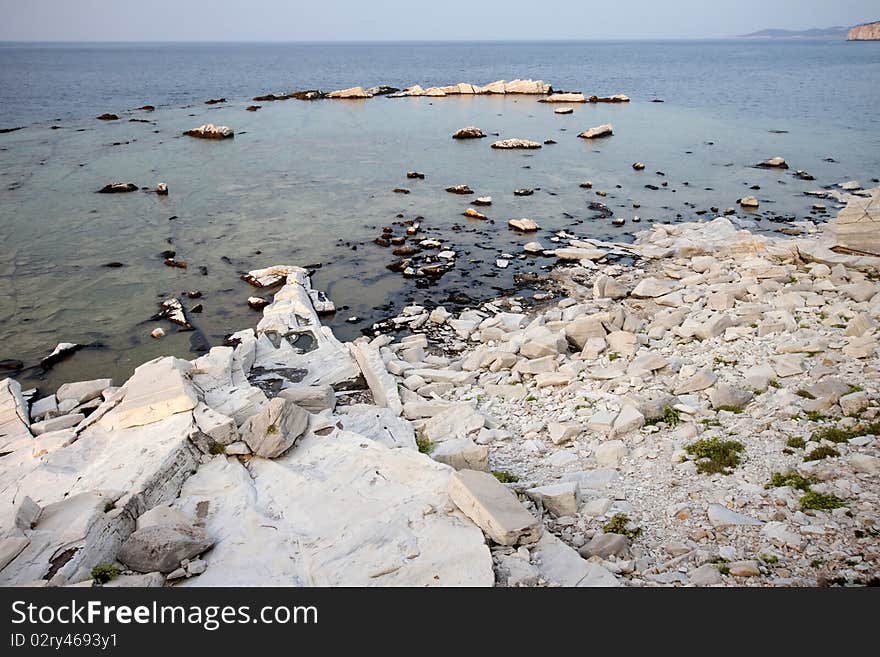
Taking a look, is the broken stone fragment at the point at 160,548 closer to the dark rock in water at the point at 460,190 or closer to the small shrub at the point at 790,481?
the small shrub at the point at 790,481

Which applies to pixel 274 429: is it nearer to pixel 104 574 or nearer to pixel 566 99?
pixel 104 574

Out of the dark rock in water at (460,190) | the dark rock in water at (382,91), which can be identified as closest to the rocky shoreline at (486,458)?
the dark rock in water at (460,190)

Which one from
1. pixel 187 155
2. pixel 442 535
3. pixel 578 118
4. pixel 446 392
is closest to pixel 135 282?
pixel 446 392

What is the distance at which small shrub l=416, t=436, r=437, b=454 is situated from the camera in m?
8.85

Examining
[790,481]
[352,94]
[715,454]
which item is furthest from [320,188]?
[352,94]

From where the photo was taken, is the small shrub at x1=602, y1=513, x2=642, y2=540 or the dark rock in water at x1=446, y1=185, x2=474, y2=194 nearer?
the small shrub at x1=602, y1=513, x2=642, y2=540

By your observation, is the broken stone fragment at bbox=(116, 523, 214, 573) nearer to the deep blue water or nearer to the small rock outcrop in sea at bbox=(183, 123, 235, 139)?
the small rock outcrop in sea at bbox=(183, 123, 235, 139)

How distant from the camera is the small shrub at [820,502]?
657 cm

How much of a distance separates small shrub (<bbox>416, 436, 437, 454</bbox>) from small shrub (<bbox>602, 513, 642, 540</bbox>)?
112 inches

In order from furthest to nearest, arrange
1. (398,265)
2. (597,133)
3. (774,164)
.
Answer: (597,133) < (774,164) < (398,265)

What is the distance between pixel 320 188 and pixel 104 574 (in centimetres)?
2373

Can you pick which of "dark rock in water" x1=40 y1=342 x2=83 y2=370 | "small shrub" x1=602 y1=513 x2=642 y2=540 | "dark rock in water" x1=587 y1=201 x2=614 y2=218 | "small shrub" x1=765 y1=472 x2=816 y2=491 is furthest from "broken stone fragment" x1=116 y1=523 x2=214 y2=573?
"dark rock in water" x1=587 y1=201 x2=614 y2=218

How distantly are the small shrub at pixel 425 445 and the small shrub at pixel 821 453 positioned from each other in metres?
5.03

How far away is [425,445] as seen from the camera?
9.07 m
